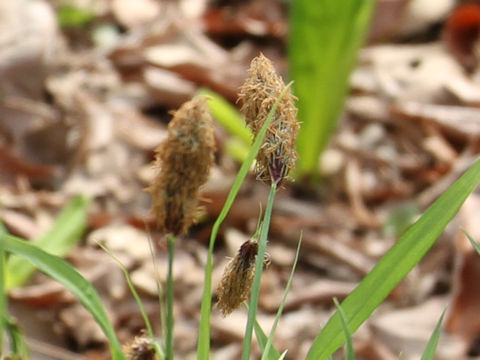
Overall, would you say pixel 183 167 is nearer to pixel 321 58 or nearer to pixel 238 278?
pixel 238 278

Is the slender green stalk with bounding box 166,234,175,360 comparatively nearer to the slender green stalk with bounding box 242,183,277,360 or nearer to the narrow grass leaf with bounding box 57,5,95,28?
the slender green stalk with bounding box 242,183,277,360

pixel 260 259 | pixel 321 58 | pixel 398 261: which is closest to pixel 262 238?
pixel 260 259

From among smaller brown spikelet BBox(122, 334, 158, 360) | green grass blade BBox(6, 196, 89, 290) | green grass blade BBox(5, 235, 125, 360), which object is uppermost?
green grass blade BBox(6, 196, 89, 290)

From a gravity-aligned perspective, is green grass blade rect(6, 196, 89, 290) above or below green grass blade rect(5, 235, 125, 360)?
above

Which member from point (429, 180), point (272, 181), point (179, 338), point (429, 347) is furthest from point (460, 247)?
point (272, 181)

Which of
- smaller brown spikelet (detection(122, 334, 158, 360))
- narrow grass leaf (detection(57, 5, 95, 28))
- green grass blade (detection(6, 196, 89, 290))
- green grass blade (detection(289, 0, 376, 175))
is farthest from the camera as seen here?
narrow grass leaf (detection(57, 5, 95, 28))

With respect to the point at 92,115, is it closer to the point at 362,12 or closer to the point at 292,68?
the point at 292,68

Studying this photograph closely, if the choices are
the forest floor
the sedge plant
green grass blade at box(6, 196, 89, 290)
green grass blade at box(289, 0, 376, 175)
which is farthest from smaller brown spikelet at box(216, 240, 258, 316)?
green grass blade at box(289, 0, 376, 175)

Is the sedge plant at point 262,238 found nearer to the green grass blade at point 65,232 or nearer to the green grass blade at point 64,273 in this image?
the green grass blade at point 64,273
